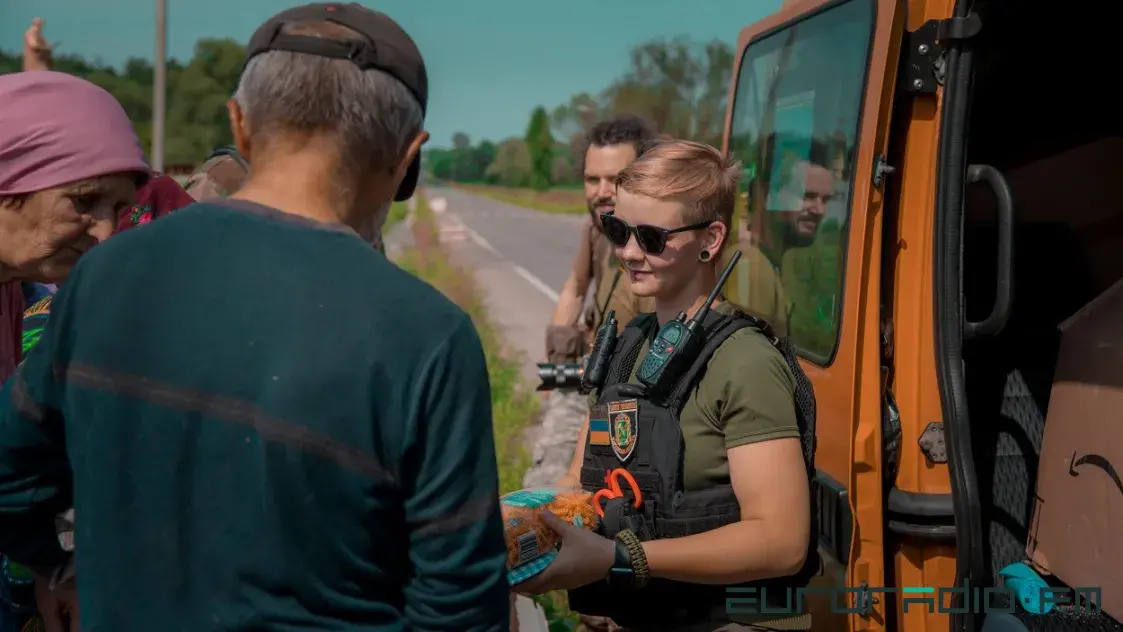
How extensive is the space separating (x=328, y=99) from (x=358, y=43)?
0.25ft

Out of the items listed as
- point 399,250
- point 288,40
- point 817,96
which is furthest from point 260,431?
point 399,250

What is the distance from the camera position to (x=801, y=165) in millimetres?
3098

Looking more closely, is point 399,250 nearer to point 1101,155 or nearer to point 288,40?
point 1101,155

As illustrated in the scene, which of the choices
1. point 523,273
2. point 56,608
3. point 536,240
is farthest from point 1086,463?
point 536,240

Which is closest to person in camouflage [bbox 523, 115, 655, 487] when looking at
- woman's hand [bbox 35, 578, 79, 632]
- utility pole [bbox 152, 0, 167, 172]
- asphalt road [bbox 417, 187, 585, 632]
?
asphalt road [bbox 417, 187, 585, 632]

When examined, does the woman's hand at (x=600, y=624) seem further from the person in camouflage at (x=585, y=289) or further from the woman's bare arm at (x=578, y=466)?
the woman's bare arm at (x=578, y=466)

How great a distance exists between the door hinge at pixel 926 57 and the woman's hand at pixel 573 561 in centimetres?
136

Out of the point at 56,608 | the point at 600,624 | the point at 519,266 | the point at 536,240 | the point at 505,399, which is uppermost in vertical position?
the point at 56,608

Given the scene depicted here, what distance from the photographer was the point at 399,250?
2527 centimetres

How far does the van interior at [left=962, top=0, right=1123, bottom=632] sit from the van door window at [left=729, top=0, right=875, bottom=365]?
460 mm

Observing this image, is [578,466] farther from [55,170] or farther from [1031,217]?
[1031,217]

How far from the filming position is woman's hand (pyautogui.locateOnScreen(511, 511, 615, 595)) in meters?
1.76

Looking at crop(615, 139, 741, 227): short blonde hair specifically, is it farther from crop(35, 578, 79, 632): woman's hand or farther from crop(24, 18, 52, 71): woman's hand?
crop(24, 18, 52, 71): woman's hand

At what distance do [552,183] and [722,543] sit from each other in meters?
113
